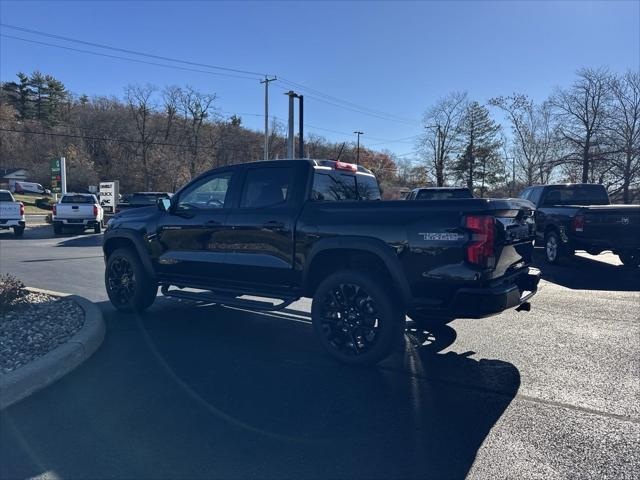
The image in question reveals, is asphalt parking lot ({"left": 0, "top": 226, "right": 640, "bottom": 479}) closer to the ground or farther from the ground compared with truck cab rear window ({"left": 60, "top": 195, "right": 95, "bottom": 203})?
closer to the ground

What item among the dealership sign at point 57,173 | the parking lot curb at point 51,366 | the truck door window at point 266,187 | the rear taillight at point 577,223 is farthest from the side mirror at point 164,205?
the dealership sign at point 57,173

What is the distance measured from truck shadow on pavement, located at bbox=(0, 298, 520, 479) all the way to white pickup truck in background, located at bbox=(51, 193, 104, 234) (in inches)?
616

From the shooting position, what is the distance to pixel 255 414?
3457 millimetres

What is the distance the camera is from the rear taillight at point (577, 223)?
9891 millimetres

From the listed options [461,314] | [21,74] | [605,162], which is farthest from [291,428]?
[21,74]

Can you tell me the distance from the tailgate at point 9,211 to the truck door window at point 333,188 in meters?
17.1

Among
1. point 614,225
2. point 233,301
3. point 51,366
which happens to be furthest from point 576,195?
point 51,366

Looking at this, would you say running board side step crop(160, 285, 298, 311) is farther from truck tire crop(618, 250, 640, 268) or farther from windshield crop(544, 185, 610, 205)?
windshield crop(544, 185, 610, 205)

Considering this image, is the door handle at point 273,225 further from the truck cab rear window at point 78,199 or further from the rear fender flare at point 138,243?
the truck cab rear window at point 78,199

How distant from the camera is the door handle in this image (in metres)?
4.96

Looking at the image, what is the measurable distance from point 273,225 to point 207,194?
1.31m

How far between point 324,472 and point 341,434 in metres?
0.46

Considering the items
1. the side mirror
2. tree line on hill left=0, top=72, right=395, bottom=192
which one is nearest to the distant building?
tree line on hill left=0, top=72, right=395, bottom=192

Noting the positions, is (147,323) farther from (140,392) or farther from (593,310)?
(593,310)
